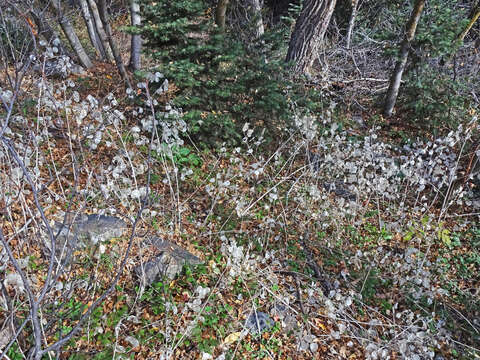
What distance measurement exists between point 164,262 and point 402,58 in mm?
5675

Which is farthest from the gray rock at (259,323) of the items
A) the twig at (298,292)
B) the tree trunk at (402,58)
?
the tree trunk at (402,58)

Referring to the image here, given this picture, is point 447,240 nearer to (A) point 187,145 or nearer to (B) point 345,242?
(B) point 345,242

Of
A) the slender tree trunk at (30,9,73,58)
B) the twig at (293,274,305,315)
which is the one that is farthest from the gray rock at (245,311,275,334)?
the slender tree trunk at (30,9,73,58)

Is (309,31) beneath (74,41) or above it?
above

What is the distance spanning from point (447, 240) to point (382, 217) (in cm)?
86

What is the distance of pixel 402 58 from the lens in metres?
6.07

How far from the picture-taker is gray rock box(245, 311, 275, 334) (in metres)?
2.95

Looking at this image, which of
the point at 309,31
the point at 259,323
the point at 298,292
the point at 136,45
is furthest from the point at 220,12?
the point at 259,323

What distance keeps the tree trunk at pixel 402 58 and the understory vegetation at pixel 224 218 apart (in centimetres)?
19

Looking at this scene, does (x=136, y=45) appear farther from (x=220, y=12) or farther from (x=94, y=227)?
(x=94, y=227)

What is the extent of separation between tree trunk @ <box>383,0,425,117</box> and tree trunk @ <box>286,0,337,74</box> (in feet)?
4.71

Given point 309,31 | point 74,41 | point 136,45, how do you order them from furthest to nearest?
Result: point 136,45 < point 74,41 < point 309,31

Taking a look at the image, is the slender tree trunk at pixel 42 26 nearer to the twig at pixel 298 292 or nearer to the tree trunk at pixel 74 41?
the tree trunk at pixel 74 41

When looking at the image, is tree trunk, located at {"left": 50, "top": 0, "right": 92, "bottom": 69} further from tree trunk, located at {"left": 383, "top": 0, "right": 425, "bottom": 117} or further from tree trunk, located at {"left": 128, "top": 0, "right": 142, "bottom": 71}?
tree trunk, located at {"left": 383, "top": 0, "right": 425, "bottom": 117}
